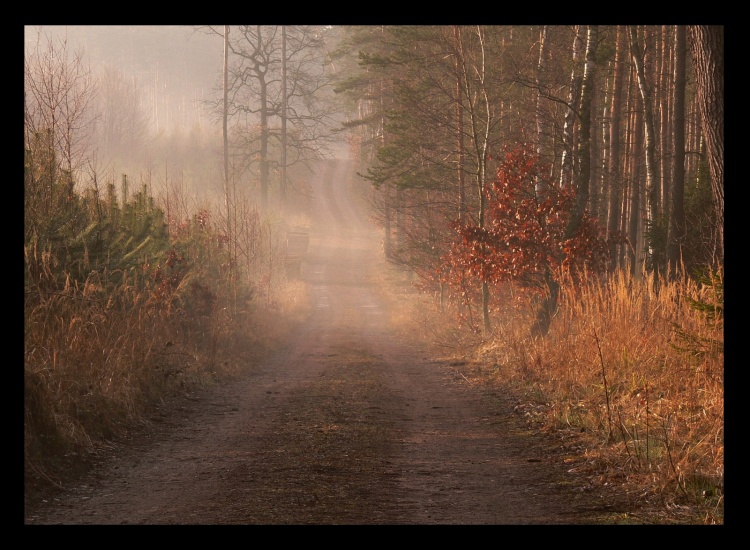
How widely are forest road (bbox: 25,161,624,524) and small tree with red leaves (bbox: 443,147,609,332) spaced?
257 cm

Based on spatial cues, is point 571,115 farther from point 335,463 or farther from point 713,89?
point 335,463

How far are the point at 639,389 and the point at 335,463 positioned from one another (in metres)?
3.97

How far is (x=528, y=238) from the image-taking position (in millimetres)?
14742

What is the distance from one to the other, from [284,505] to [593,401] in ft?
15.8

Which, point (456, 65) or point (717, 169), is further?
point (456, 65)

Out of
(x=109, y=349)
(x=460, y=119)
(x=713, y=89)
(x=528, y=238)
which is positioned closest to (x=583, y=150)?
(x=528, y=238)

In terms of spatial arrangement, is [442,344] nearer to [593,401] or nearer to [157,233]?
[157,233]

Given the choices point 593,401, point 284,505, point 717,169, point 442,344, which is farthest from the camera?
point 442,344

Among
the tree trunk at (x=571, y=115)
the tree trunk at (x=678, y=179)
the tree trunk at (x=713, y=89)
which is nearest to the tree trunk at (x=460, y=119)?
the tree trunk at (x=571, y=115)

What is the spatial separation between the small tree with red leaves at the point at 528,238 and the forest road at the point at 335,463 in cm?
257

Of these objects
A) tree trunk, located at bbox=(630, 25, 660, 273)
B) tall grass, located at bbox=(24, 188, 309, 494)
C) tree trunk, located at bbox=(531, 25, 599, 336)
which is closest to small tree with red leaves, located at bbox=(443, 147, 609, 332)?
tree trunk, located at bbox=(531, 25, 599, 336)
